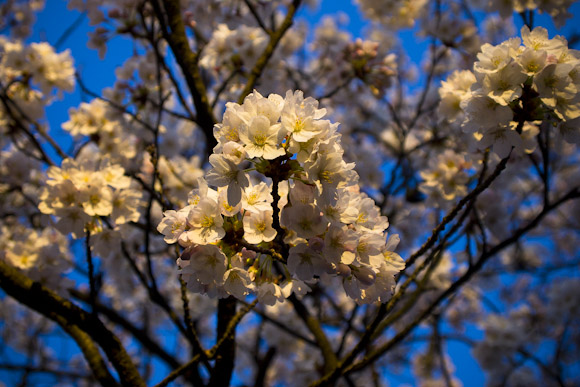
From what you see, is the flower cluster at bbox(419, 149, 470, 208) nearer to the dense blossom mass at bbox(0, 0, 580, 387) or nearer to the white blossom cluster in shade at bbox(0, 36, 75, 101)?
the dense blossom mass at bbox(0, 0, 580, 387)

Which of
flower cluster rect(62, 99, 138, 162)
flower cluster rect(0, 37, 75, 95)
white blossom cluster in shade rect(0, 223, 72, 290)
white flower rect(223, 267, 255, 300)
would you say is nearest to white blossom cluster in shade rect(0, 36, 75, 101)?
flower cluster rect(0, 37, 75, 95)

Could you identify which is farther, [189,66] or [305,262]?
[189,66]

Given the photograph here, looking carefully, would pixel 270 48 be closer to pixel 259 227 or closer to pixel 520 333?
pixel 259 227

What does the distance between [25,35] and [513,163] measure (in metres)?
9.06

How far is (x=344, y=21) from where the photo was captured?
10383mm

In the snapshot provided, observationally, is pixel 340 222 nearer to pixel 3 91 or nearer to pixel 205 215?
pixel 205 215

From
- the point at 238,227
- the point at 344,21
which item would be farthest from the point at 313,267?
the point at 344,21

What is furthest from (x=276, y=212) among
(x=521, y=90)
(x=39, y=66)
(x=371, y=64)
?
(x=39, y=66)

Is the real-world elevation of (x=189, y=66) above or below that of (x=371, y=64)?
below

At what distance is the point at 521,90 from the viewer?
1500mm

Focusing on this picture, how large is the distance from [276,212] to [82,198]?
1213mm

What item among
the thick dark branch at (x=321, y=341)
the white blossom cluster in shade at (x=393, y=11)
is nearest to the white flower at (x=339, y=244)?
the thick dark branch at (x=321, y=341)

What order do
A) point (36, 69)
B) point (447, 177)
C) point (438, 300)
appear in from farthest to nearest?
point (36, 69), point (447, 177), point (438, 300)

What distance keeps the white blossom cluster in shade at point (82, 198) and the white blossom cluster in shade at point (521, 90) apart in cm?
175
